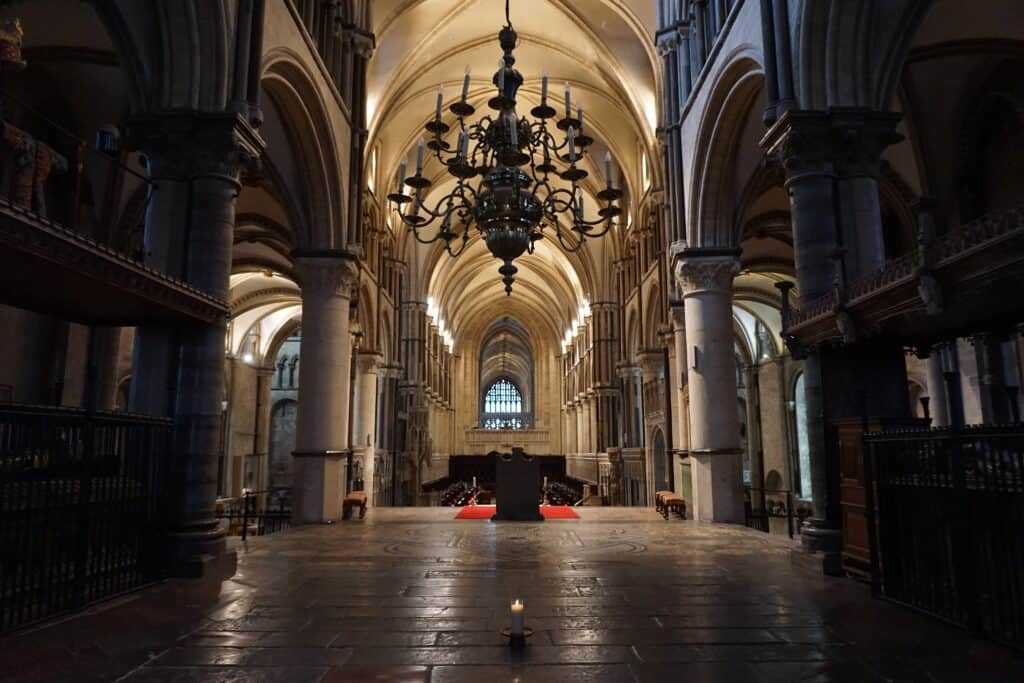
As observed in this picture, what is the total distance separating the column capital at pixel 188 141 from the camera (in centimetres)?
769

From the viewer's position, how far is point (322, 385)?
1316cm

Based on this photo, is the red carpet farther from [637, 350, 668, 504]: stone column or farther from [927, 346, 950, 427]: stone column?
[927, 346, 950, 427]: stone column

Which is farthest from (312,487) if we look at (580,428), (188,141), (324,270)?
(580,428)

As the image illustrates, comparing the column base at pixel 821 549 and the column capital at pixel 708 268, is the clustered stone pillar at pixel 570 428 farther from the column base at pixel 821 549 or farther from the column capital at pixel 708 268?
the column base at pixel 821 549

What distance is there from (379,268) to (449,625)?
18668 mm

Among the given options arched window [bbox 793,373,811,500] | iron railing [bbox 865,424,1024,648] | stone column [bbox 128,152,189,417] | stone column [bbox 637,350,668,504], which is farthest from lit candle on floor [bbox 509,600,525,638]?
arched window [bbox 793,373,811,500]

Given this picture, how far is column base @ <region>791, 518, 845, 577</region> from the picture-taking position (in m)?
6.91

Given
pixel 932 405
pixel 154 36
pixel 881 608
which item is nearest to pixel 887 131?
pixel 881 608

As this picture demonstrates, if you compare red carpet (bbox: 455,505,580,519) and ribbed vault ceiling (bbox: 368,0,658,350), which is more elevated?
ribbed vault ceiling (bbox: 368,0,658,350)

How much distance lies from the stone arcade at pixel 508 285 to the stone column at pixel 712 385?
6cm

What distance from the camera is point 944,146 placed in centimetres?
1332

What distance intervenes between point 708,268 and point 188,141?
9295 millimetres

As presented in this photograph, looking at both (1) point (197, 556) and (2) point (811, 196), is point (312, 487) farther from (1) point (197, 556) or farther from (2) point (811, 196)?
(2) point (811, 196)

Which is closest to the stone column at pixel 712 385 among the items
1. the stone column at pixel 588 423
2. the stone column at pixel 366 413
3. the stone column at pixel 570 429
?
the stone column at pixel 366 413
